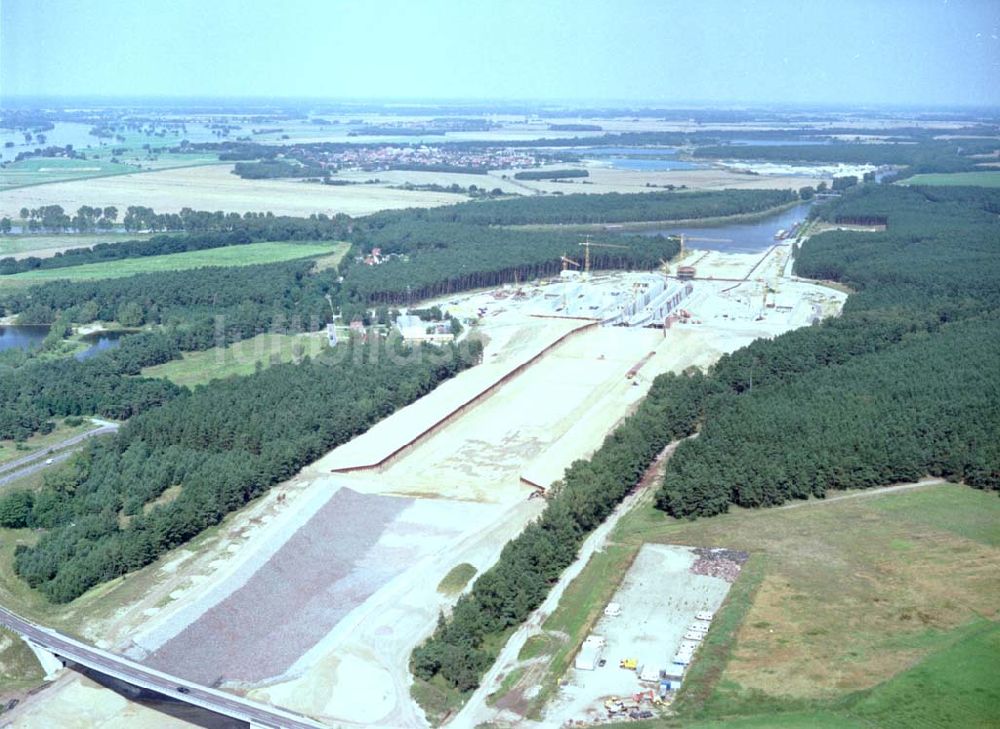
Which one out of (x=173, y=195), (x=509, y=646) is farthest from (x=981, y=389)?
(x=173, y=195)

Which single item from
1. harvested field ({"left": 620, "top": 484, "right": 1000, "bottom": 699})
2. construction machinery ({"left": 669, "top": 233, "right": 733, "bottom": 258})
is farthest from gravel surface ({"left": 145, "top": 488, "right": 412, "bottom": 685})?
construction machinery ({"left": 669, "top": 233, "right": 733, "bottom": 258})

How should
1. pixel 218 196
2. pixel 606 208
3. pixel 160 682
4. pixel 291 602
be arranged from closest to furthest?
pixel 160 682 < pixel 291 602 < pixel 606 208 < pixel 218 196

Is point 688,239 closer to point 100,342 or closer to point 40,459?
point 100,342

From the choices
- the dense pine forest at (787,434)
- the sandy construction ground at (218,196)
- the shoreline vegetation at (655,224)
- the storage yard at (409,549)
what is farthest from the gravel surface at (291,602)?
the sandy construction ground at (218,196)

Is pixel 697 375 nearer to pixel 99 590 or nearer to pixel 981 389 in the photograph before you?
pixel 981 389

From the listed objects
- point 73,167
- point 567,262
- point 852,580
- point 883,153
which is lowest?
point 852,580

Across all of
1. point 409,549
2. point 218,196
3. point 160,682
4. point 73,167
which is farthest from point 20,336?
point 73,167
